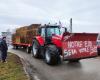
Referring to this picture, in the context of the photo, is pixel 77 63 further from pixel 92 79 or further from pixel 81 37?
pixel 92 79

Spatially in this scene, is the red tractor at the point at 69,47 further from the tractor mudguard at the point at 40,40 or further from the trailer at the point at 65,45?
the tractor mudguard at the point at 40,40

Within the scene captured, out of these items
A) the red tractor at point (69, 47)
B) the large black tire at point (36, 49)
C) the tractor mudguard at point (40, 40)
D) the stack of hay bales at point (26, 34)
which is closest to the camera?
the red tractor at point (69, 47)

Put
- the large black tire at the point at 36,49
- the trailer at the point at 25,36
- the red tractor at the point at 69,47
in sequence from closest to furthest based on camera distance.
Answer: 1. the red tractor at the point at 69,47
2. the large black tire at the point at 36,49
3. the trailer at the point at 25,36

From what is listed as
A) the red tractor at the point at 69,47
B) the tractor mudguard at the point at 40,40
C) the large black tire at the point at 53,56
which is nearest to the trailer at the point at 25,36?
the tractor mudguard at the point at 40,40

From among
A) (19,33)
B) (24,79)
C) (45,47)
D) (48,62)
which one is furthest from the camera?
(19,33)

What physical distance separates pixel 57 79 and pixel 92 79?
1483 mm

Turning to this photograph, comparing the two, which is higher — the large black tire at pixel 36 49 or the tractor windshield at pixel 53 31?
the tractor windshield at pixel 53 31

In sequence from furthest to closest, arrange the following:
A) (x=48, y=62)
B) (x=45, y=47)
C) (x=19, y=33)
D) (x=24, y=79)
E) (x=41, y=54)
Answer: (x=19, y=33) < (x=41, y=54) < (x=45, y=47) < (x=48, y=62) < (x=24, y=79)

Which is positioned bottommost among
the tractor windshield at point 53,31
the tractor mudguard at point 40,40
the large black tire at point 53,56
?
the large black tire at point 53,56

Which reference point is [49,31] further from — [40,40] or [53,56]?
[53,56]

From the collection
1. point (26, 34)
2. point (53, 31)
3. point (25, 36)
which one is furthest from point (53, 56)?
point (25, 36)

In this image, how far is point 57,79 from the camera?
40.3ft

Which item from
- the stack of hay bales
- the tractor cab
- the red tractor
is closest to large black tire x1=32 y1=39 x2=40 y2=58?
the tractor cab

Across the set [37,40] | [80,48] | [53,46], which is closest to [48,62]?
[53,46]
